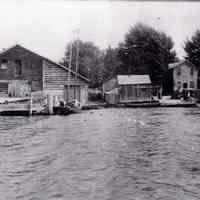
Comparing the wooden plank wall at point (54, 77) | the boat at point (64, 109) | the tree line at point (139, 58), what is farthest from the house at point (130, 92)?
the tree line at point (139, 58)

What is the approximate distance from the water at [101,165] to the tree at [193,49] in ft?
114

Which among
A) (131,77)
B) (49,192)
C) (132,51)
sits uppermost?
(132,51)

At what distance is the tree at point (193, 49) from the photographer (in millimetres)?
51094

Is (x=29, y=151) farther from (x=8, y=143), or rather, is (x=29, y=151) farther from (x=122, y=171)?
(x=122, y=171)

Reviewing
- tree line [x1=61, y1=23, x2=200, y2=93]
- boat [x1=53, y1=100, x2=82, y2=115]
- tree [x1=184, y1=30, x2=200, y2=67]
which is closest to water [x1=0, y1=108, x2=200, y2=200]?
boat [x1=53, y1=100, x2=82, y2=115]

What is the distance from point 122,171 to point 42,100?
23.7 meters

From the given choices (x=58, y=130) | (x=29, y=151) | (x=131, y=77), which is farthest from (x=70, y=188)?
(x=131, y=77)

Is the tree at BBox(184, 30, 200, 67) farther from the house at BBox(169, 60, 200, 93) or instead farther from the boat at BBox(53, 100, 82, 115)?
the boat at BBox(53, 100, 82, 115)

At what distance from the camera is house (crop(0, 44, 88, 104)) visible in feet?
115

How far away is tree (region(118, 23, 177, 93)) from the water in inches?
1633

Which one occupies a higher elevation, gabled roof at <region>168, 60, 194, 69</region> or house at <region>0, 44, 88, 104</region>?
gabled roof at <region>168, 60, 194, 69</region>

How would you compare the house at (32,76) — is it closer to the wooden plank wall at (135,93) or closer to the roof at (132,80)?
the wooden plank wall at (135,93)

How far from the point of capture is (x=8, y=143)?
1572cm

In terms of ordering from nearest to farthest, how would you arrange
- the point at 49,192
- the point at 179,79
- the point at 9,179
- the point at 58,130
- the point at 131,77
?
the point at 49,192 < the point at 9,179 < the point at 58,130 < the point at 131,77 < the point at 179,79
